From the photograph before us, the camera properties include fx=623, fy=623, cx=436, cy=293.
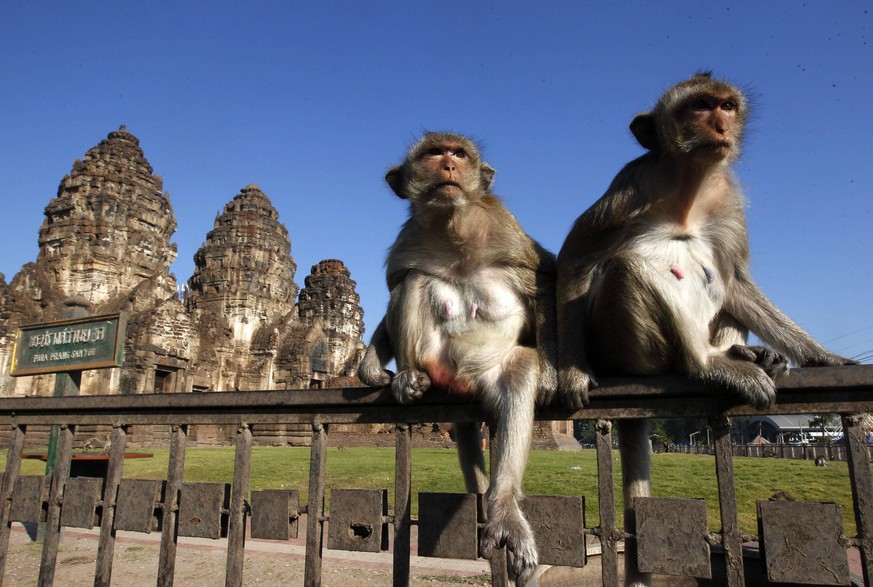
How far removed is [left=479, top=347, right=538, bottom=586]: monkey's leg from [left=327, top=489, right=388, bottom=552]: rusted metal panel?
41 centimetres

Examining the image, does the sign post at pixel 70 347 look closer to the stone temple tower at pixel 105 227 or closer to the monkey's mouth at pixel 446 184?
the monkey's mouth at pixel 446 184

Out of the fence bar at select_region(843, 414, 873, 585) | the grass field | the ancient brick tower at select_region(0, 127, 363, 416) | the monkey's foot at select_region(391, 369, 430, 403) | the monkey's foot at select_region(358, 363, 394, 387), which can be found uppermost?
the ancient brick tower at select_region(0, 127, 363, 416)

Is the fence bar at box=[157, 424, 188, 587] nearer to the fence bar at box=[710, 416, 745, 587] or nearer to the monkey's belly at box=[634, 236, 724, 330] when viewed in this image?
the fence bar at box=[710, 416, 745, 587]

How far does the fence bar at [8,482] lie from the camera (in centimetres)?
291

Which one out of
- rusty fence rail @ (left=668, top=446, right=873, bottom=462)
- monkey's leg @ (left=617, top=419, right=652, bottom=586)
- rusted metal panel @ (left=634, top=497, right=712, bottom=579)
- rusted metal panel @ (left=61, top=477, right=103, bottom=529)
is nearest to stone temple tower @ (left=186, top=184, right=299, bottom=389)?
rusty fence rail @ (left=668, top=446, right=873, bottom=462)

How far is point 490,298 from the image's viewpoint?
296 centimetres

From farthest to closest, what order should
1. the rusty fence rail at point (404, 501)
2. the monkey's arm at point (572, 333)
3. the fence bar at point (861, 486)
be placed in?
the monkey's arm at point (572, 333)
the rusty fence rail at point (404, 501)
the fence bar at point (861, 486)

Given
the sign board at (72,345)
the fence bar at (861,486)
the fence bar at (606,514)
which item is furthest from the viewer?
the sign board at (72,345)

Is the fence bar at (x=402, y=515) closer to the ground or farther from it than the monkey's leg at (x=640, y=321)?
closer to the ground

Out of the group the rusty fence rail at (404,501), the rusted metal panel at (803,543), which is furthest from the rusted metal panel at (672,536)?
the rusted metal panel at (803,543)

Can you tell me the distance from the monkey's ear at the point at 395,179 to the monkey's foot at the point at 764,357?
1902 millimetres

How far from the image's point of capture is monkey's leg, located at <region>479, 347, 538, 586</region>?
2.06 metres

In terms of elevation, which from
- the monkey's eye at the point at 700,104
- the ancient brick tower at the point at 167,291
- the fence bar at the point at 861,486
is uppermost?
the ancient brick tower at the point at 167,291

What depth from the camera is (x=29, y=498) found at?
2.88 meters
